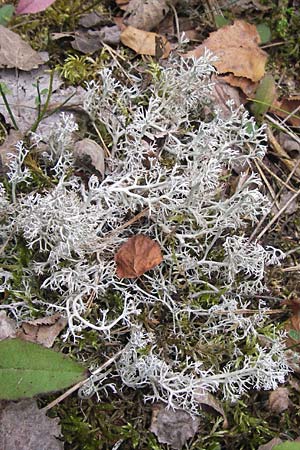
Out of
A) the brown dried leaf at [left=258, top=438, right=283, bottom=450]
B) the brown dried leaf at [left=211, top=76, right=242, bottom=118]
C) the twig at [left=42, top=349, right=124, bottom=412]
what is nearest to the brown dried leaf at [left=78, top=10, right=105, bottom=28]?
the brown dried leaf at [left=211, top=76, right=242, bottom=118]

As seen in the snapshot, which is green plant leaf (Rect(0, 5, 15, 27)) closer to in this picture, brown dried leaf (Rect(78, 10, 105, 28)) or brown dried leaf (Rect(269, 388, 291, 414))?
brown dried leaf (Rect(78, 10, 105, 28))

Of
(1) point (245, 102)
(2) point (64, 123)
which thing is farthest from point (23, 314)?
(1) point (245, 102)

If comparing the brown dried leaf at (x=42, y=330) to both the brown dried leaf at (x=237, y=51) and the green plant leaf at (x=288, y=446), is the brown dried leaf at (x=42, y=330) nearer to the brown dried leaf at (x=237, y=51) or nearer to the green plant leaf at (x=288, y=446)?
the green plant leaf at (x=288, y=446)

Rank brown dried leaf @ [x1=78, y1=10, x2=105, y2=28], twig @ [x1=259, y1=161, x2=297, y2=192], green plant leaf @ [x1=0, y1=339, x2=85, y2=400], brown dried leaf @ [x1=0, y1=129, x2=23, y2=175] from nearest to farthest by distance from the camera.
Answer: green plant leaf @ [x1=0, y1=339, x2=85, y2=400] < brown dried leaf @ [x1=0, y1=129, x2=23, y2=175] < twig @ [x1=259, y1=161, x2=297, y2=192] < brown dried leaf @ [x1=78, y1=10, x2=105, y2=28]

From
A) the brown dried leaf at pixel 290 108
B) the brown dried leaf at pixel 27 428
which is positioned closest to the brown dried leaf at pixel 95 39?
the brown dried leaf at pixel 290 108

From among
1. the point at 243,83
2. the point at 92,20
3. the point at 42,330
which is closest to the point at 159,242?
the point at 42,330

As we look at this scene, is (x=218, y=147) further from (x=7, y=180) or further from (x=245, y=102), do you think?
(x=7, y=180)
